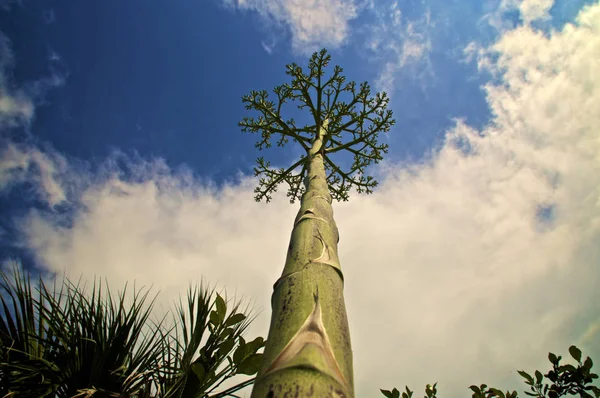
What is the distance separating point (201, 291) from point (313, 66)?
436 centimetres

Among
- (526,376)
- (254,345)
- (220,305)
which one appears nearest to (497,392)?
(526,376)

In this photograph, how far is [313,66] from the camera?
5.88m

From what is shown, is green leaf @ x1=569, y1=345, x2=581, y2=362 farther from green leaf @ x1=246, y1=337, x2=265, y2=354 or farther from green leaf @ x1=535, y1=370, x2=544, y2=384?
green leaf @ x1=246, y1=337, x2=265, y2=354

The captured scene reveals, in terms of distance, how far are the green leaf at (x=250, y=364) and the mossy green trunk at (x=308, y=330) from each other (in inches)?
36.7

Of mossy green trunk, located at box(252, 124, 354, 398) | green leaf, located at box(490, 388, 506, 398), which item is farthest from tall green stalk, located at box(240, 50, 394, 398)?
green leaf, located at box(490, 388, 506, 398)

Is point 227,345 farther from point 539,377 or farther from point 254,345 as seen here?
point 539,377

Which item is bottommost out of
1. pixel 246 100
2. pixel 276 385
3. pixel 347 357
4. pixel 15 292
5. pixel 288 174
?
pixel 276 385

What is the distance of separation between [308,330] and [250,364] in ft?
4.51

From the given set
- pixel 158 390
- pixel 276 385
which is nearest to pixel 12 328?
pixel 158 390

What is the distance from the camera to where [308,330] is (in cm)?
128

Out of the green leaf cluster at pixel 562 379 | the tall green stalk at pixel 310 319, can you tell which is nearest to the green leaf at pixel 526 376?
the green leaf cluster at pixel 562 379

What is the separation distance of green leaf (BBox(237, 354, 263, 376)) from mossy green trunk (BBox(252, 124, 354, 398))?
0.93 m

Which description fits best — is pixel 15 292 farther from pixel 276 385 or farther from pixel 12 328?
pixel 276 385

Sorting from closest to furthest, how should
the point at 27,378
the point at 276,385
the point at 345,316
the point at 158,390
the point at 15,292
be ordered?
the point at 276,385 < the point at 345,316 < the point at 27,378 < the point at 158,390 < the point at 15,292
